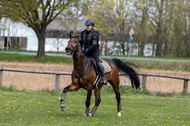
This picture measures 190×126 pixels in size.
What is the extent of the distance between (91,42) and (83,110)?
2.48 meters

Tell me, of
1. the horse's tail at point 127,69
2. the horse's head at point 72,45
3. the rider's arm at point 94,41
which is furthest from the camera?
the horse's tail at point 127,69

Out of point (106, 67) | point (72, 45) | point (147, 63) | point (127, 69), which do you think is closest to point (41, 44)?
point (147, 63)

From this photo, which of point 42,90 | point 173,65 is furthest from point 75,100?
point 173,65

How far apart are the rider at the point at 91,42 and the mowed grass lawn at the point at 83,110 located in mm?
1426

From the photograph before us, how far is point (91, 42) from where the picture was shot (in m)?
9.20

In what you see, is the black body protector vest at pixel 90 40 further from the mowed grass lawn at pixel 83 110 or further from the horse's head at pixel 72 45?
the mowed grass lawn at pixel 83 110

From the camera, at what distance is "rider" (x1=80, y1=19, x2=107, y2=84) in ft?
29.7

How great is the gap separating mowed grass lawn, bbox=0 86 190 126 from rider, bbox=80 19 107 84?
1426 mm

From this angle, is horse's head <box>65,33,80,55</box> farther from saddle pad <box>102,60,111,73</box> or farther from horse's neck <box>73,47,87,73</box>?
saddle pad <box>102,60,111,73</box>

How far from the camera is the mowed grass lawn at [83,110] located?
8.33 metres

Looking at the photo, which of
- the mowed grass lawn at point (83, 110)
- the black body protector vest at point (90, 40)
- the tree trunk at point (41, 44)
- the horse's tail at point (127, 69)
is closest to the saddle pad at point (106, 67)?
the black body protector vest at point (90, 40)

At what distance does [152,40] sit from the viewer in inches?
1694

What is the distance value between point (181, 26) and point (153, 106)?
1170 inches

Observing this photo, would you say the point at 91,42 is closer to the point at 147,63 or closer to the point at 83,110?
the point at 83,110
